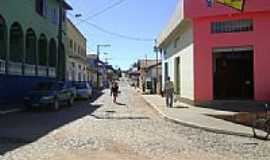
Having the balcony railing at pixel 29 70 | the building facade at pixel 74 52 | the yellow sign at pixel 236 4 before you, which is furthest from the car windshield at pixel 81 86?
the yellow sign at pixel 236 4

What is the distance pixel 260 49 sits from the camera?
1030 inches

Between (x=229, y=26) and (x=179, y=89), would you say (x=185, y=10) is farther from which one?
(x=179, y=89)

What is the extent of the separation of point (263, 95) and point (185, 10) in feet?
20.5

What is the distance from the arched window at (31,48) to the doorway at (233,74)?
14.7 m

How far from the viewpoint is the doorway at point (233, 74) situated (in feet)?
88.9

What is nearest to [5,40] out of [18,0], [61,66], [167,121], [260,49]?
[18,0]

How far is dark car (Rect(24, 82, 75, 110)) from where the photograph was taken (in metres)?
26.8

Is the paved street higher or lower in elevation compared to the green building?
lower

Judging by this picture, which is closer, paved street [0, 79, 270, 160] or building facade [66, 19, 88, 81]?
paved street [0, 79, 270, 160]

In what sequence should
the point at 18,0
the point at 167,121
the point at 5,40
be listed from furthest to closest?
the point at 18,0
the point at 5,40
the point at 167,121

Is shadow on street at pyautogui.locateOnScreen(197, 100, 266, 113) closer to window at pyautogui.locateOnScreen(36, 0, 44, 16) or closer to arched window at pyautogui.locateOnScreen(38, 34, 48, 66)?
window at pyautogui.locateOnScreen(36, 0, 44, 16)

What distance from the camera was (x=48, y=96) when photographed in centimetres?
2698

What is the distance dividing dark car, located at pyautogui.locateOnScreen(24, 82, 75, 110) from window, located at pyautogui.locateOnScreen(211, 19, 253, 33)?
967 cm

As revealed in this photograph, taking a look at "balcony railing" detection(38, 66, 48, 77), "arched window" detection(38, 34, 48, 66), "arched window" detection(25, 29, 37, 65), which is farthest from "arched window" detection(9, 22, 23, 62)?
"arched window" detection(38, 34, 48, 66)
